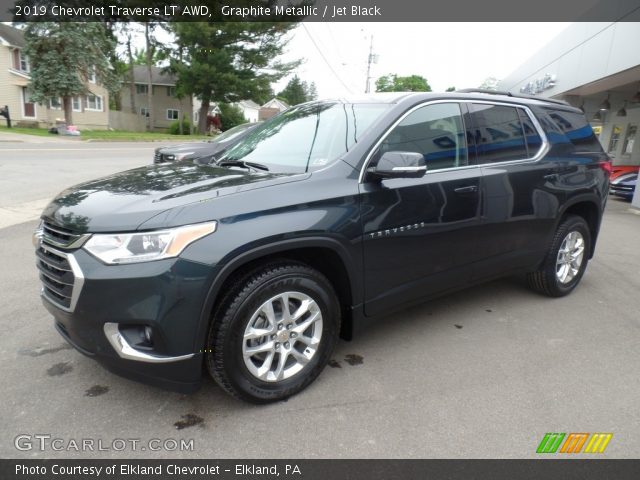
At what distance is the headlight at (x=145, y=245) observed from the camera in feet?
7.26

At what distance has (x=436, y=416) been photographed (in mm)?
2646

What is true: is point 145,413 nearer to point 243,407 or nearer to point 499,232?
point 243,407

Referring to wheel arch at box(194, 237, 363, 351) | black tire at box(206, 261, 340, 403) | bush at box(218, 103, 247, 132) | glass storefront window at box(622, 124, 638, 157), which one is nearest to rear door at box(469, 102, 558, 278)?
wheel arch at box(194, 237, 363, 351)

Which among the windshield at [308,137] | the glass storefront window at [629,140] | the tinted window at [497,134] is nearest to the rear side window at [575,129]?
the tinted window at [497,134]

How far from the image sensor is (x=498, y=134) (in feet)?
12.2

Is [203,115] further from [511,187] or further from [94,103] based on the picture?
[511,187]

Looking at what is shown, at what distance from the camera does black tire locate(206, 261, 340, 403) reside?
2.42 metres

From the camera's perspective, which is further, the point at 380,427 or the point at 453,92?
the point at 453,92

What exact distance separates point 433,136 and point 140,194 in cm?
202

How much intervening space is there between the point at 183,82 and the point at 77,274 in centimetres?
3923

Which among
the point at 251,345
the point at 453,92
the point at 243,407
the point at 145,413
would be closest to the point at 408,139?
the point at 453,92

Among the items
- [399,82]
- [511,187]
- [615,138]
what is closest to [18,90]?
[615,138]

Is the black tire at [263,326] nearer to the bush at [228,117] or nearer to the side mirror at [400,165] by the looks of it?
the side mirror at [400,165]

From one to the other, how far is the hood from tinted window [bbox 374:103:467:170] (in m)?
0.82
